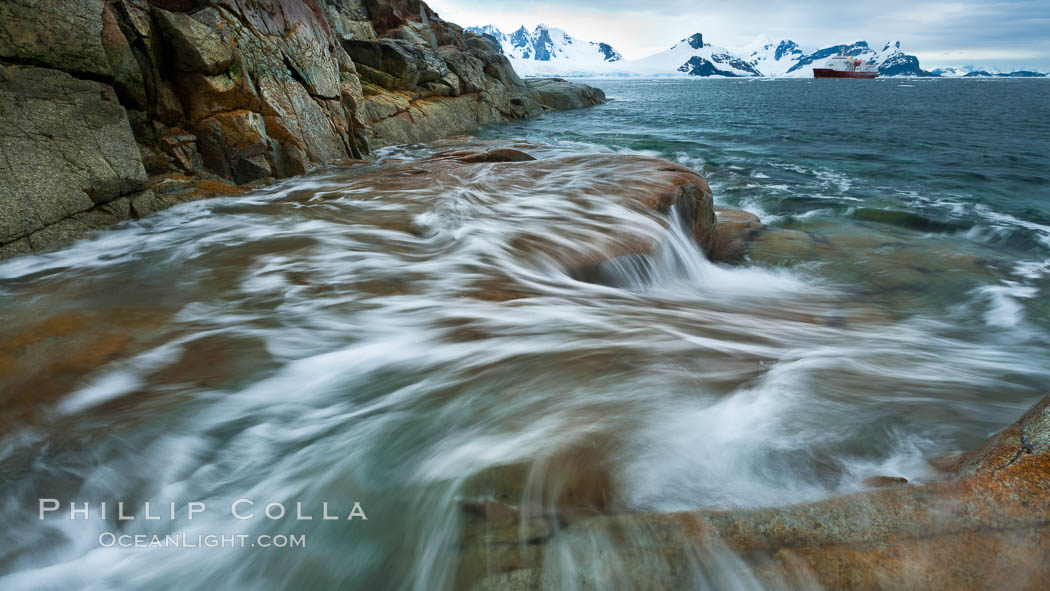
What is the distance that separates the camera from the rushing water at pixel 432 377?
1741 mm

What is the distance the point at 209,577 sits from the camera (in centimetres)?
165

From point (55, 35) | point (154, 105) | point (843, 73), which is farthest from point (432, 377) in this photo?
point (843, 73)

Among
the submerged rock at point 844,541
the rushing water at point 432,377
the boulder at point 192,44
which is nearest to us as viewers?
the submerged rock at point 844,541

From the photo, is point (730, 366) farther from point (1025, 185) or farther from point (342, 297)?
point (1025, 185)

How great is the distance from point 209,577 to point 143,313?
91.0 inches

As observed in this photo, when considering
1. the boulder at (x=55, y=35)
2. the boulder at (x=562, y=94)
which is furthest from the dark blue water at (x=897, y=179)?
the boulder at (x=562, y=94)

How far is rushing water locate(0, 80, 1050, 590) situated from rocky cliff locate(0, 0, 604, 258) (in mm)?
485

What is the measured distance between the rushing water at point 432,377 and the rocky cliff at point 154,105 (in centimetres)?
48

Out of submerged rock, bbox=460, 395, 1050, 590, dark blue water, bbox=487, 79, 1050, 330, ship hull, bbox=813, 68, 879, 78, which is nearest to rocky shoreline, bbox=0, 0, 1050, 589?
submerged rock, bbox=460, 395, 1050, 590

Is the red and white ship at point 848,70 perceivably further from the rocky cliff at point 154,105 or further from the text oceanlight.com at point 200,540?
the text oceanlight.com at point 200,540

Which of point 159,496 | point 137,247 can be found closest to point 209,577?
point 159,496

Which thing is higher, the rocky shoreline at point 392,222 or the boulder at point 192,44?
the boulder at point 192,44

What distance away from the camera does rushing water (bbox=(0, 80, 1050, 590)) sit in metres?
1.74

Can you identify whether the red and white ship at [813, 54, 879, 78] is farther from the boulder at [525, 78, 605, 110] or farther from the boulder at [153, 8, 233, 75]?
the boulder at [153, 8, 233, 75]
